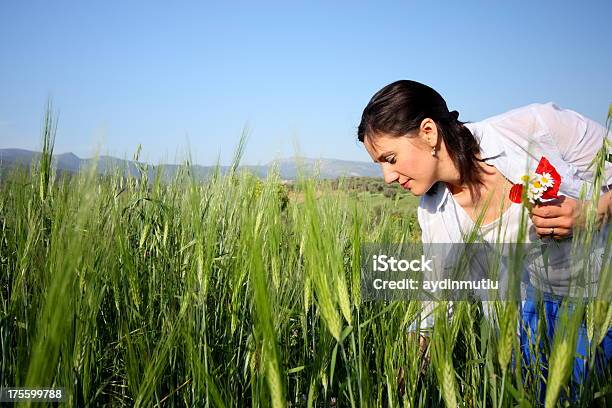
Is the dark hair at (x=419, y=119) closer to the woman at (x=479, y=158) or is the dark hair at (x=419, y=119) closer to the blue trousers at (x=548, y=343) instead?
the woman at (x=479, y=158)

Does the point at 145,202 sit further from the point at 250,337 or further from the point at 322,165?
the point at 250,337

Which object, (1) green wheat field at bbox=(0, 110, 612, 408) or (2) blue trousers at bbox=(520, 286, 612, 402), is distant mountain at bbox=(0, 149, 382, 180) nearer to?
(1) green wheat field at bbox=(0, 110, 612, 408)

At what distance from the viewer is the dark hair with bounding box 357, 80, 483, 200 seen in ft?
5.31

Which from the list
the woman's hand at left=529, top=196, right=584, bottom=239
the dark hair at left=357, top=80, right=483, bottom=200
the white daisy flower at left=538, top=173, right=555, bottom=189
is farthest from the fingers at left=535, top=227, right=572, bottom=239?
the dark hair at left=357, top=80, right=483, bottom=200

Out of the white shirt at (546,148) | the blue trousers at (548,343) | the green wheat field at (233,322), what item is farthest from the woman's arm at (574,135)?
the green wheat field at (233,322)

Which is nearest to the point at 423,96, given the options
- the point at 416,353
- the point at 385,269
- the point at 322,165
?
the point at 322,165

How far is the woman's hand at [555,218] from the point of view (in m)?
1.35

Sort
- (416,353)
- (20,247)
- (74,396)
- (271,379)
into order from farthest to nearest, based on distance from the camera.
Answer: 1. (20,247)
2. (416,353)
3. (74,396)
4. (271,379)

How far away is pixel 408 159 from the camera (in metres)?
1.60

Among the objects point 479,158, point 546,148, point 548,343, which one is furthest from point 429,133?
point 548,343

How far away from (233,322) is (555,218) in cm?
92

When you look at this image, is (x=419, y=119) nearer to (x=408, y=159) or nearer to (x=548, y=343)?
(x=408, y=159)

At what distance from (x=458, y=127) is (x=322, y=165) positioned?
0.49 m

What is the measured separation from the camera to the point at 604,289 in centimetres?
79
